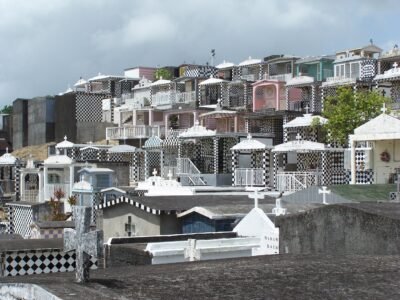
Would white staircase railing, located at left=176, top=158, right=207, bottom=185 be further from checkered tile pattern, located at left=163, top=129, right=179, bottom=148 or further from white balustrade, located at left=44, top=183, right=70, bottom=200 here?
white balustrade, located at left=44, top=183, right=70, bottom=200

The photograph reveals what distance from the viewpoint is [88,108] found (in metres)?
66.6

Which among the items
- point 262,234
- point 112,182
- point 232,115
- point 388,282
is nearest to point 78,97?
point 232,115

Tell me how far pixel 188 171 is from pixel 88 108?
2054 cm

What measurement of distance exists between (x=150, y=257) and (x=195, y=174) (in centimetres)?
3067

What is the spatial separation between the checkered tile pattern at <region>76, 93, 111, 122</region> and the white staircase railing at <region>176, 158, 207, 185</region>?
1912 centimetres

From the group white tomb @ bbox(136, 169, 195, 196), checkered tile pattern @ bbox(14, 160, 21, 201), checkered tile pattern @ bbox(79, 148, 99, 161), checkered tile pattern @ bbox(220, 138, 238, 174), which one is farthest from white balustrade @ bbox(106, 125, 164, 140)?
white tomb @ bbox(136, 169, 195, 196)

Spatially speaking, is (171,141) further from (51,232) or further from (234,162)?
(51,232)

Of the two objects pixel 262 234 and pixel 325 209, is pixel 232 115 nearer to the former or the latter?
pixel 262 234

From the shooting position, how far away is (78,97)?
66.4m

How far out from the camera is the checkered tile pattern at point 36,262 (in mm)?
15812

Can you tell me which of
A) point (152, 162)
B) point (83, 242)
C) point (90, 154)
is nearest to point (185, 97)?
point (152, 162)

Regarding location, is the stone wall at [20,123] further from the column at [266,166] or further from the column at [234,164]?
the column at [266,166]

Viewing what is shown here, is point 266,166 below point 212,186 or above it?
above

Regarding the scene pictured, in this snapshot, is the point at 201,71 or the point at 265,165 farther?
the point at 201,71
